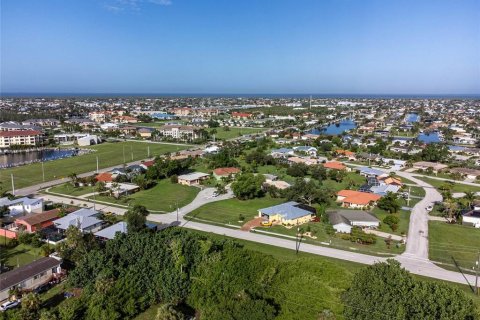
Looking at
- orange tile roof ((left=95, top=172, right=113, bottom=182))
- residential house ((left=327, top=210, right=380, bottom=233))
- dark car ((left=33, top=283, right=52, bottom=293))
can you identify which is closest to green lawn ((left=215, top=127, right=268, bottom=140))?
orange tile roof ((left=95, top=172, right=113, bottom=182))

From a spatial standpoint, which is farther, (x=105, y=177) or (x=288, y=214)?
(x=105, y=177)

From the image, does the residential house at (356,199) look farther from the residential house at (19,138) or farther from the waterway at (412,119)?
the waterway at (412,119)

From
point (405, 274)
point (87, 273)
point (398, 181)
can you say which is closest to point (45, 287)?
point (87, 273)

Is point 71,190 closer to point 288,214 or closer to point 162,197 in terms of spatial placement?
point 162,197

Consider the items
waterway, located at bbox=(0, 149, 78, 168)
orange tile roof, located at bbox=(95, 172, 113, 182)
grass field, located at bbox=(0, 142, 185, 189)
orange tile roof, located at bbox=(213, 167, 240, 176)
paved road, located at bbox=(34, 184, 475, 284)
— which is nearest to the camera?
paved road, located at bbox=(34, 184, 475, 284)

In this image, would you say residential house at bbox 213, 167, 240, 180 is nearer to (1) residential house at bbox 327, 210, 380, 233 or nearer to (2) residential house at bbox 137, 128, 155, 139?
(1) residential house at bbox 327, 210, 380, 233

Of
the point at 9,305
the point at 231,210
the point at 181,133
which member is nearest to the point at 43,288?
the point at 9,305
